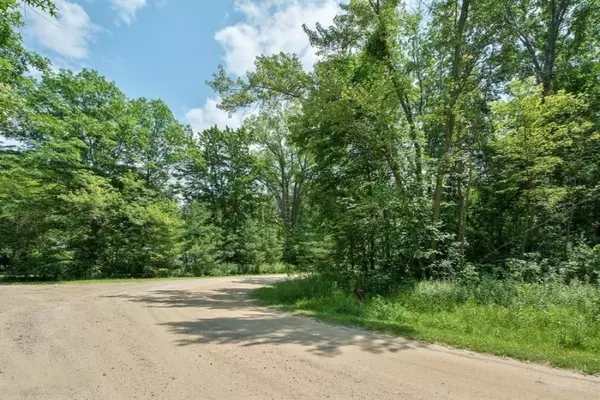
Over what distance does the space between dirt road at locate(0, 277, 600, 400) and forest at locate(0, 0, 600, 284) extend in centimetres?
473

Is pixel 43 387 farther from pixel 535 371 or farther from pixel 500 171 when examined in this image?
pixel 500 171

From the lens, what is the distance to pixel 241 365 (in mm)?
4773

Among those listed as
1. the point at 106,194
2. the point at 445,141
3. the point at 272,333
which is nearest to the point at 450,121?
the point at 445,141

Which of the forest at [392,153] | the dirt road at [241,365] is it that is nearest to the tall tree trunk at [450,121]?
the forest at [392,153]

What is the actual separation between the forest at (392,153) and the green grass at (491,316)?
6.34ft

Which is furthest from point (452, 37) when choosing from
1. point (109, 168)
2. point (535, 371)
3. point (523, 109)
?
point (109, 168)

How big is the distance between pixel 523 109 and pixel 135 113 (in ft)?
85.7

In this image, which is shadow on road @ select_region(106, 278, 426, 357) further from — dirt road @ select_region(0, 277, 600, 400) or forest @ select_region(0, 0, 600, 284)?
forest @ select_region(0, 0, 600, 284)

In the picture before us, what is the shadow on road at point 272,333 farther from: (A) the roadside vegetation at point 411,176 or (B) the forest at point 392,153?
(B) the forest at point 392,153

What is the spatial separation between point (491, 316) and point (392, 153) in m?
7.50

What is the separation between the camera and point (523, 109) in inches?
460

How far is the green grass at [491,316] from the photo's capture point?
580 cm

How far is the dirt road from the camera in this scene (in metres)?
3.93

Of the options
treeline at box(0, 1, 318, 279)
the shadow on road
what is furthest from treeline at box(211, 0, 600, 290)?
treeline at box(0, 1, 318, 279)
